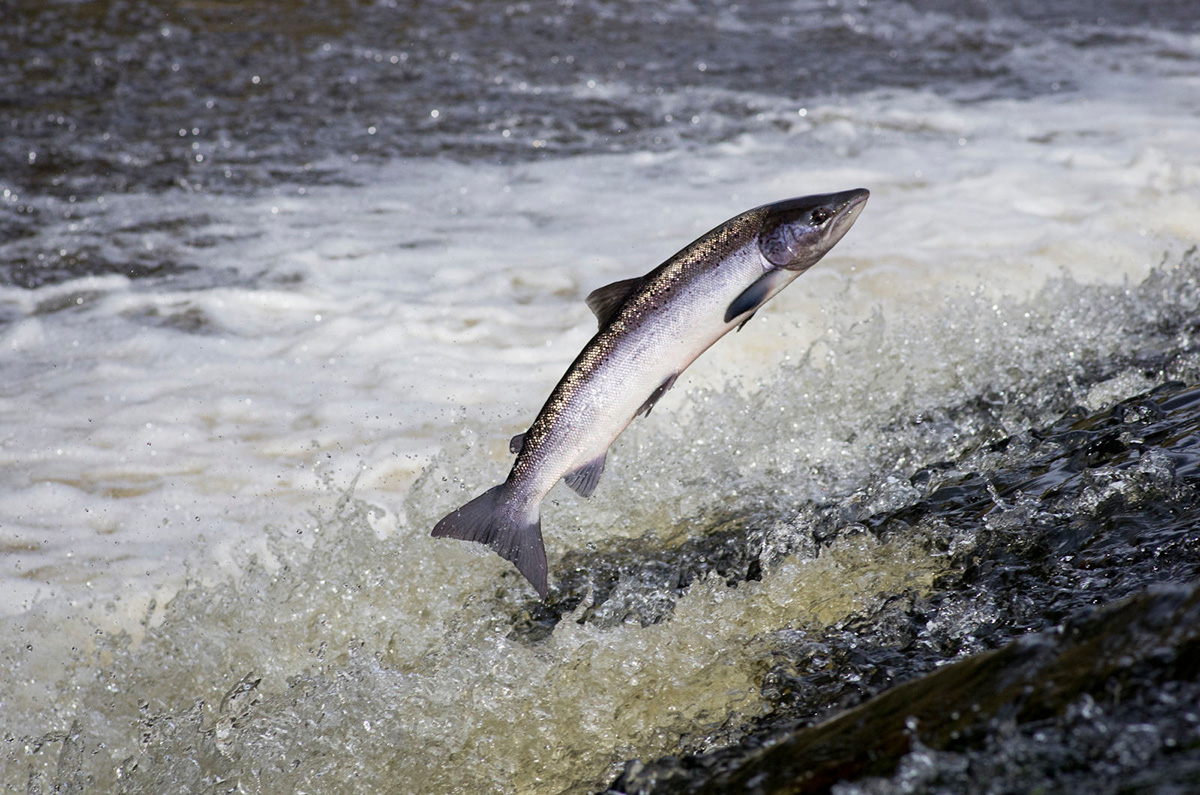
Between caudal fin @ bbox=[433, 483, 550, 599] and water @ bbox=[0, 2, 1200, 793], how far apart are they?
1.87ft

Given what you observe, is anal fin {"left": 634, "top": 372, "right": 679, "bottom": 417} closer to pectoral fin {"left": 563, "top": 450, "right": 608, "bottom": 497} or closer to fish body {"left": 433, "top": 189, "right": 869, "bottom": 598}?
fish body {"left": 433, "top": 189, "right": 869, "bottom": 598}

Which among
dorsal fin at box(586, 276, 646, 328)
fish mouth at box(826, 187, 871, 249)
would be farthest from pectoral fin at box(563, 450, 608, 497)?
fish mouth at box(826, 187, 871, 249)

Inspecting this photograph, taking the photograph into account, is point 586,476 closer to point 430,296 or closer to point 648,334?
point 648,334

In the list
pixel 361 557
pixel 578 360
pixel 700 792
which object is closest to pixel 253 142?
pixel 361 557

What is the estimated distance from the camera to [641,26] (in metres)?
11.7

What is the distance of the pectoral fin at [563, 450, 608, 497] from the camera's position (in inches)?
89.3

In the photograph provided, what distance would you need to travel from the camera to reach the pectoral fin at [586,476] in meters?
2.27

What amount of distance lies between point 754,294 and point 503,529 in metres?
0.76

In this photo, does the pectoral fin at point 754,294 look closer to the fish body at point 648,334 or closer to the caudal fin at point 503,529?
the fish body at point 648,334

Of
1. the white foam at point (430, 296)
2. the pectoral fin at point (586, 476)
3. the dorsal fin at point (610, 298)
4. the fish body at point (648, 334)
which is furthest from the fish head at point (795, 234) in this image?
the white foam at point (430, 296)

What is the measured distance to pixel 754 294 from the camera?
2.16 m

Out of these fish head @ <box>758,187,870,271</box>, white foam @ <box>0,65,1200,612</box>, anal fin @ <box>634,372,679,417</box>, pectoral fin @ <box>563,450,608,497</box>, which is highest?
fish head @ <box>758,187,870,271</box>

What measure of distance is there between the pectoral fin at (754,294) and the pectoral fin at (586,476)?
0.43m

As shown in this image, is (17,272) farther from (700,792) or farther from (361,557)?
(700,792)
